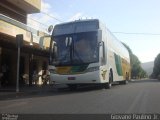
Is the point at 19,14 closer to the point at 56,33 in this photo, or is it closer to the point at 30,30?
the point at 30,30

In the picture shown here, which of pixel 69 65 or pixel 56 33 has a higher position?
pixel 56 33

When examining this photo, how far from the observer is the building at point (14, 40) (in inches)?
987

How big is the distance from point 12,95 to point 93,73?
4.36 meters

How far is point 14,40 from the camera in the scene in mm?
26078

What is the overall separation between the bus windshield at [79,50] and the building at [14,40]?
14.8ft

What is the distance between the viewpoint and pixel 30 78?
97.9ft

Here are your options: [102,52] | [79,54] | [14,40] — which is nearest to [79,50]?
[79,54]

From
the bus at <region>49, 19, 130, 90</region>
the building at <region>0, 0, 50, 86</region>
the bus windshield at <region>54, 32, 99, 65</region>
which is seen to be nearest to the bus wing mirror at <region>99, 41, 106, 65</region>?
the bus at <region>49, 19, 130, 90</region>

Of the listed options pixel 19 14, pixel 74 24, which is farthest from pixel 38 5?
pixel 74 24

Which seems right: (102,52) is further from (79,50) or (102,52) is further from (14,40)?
(14,40)

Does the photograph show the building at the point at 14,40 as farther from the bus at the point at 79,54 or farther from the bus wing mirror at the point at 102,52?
the bus wing mirror at the point at 102,52

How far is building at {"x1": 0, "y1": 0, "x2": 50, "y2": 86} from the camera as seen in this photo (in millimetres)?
25078

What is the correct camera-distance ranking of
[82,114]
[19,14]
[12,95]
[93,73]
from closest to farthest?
[82,114]
[12,95]
[93,73]
[19,14]

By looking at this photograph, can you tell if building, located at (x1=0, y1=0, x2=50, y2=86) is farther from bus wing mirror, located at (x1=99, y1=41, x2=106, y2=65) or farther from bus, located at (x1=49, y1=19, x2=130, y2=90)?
bus wing mirror, located at (x1=99, y1=41, x2=106, y2=65)
